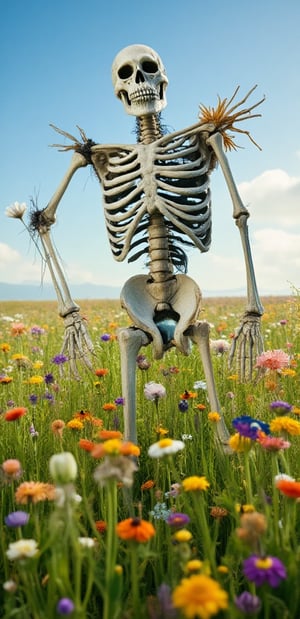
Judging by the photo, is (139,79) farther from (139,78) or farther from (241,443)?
(241,443)

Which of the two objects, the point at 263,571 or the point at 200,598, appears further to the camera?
the point at 263,571

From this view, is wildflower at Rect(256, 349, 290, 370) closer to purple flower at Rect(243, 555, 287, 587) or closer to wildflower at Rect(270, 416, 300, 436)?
wildflower at Rect(270, 416, 300, 436)

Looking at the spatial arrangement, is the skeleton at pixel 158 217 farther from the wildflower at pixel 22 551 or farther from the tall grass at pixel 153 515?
the wildflower at pixel 22 551

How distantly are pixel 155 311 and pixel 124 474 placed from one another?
7.31 feet

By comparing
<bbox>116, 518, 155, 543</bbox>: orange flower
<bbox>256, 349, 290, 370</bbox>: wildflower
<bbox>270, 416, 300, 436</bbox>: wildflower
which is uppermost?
<bbox>256, 349, 290, 370</bbox>: wildflower

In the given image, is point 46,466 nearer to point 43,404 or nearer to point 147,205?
point 43,404

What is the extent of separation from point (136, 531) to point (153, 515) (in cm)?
85

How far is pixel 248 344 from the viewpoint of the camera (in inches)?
150

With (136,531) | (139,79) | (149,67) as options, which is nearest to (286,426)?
(136,531)

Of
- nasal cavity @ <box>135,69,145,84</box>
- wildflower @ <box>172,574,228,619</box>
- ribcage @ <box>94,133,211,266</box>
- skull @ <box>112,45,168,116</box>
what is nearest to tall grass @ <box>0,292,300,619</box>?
wildflower @ <box>172,574,228,619</box>

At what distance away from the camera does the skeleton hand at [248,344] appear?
377cm

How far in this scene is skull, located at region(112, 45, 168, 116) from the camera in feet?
13.1

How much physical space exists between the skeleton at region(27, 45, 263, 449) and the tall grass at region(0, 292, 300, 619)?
A: 348mm

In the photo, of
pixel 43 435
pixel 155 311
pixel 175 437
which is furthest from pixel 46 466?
pixel 155 311
